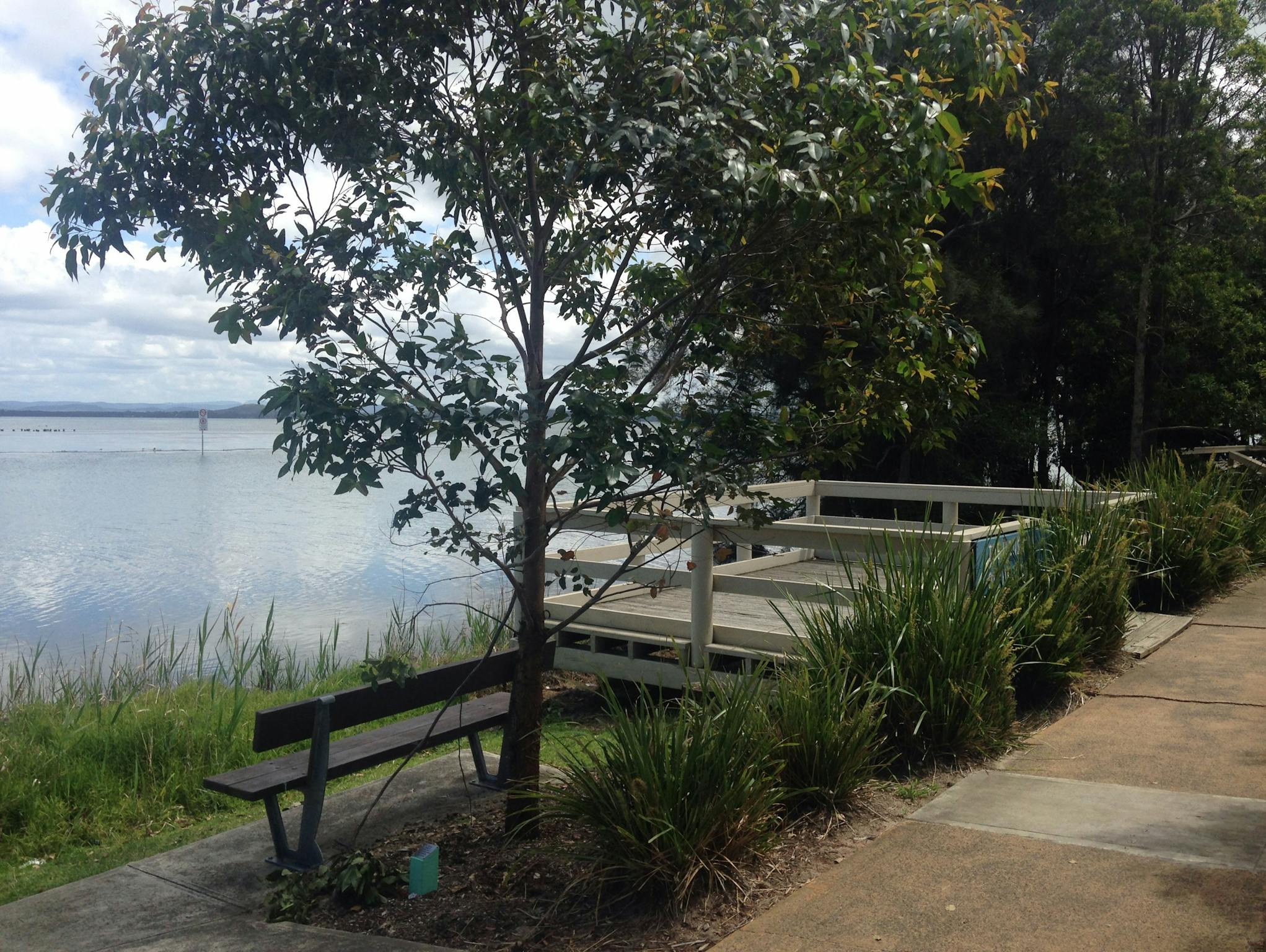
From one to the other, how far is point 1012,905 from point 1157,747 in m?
2.36

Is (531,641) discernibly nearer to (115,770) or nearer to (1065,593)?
(115,770)

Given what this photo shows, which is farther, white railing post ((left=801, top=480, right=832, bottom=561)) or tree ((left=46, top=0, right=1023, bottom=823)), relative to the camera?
white railing post ((left=801, top=480, right=832, bottom=561))

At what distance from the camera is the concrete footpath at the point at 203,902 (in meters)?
4.32

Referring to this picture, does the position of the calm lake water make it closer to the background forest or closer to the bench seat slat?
the bench seat slat

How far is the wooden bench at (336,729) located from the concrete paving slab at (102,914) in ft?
1.53

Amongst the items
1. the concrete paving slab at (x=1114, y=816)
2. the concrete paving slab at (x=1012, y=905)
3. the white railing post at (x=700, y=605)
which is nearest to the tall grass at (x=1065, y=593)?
the concrete paving slab at (x=1114, y=816)

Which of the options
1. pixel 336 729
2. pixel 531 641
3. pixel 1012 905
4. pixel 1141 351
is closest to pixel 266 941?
pixel 336 729

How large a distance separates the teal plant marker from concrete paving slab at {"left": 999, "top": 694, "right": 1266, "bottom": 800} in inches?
112

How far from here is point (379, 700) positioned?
206 inches

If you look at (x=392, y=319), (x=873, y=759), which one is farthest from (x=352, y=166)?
(x=873, y=759)

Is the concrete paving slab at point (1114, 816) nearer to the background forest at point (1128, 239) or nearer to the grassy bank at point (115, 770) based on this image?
the grassy bank at point (115, 770)

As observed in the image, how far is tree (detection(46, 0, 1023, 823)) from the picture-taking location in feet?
14.0

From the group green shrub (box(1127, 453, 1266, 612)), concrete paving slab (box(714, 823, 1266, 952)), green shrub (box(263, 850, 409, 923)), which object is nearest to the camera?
concrete paving slab (box(714, 823, 1266, 952))

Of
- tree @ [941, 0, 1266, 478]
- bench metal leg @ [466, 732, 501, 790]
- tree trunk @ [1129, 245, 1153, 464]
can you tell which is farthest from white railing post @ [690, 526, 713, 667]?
tree trunk @ [1129, 245, 1153, 464]
